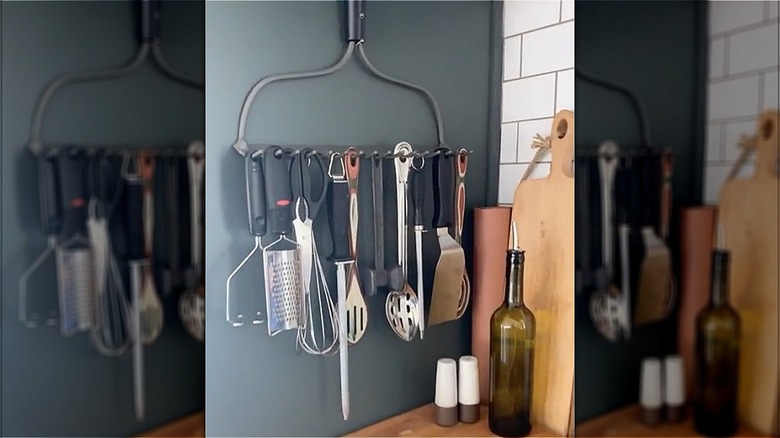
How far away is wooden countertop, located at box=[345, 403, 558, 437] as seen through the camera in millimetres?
690

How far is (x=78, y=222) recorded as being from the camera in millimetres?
506

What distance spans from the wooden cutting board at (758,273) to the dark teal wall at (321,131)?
0.30 metres

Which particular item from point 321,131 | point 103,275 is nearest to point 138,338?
point 103,275

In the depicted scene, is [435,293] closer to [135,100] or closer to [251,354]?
[251,354]

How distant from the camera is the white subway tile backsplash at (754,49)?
0.44 m

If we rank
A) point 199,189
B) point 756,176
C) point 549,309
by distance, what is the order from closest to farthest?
point 756,176
point 199,189
point 549,309

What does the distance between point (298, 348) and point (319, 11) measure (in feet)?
1.20

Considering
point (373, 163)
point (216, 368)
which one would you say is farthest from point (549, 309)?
point (216, 368)

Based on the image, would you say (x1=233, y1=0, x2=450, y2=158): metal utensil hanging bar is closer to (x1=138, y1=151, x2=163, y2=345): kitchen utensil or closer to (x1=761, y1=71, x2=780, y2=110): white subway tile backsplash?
(x1=138, y1=151, x2=163, y2=345): kitchen utensil

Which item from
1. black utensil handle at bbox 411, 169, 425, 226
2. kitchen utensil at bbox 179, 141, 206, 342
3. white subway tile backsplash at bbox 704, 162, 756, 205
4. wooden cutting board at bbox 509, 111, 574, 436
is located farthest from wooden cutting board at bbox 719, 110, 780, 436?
kitchen utensil at bbox 179, 141, 206, 342

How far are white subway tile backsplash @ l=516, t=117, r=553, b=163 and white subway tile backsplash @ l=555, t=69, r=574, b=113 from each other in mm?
20

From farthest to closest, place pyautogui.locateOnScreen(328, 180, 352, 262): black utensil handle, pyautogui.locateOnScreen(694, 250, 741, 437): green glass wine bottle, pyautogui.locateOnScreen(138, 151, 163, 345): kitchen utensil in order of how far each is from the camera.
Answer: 1. pyautogui.locateOnScreen(328, 180, 352, 262): black utensil handle
2. pyautogui.locateOnScreen(138, 151, 163, 345): kitchen utensil
3. pyautogui.locateOnScreen(694, 250, 741, 437): green glass wine bottle

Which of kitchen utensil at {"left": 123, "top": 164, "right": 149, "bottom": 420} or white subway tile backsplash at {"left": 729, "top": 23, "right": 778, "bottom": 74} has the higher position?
white subway tile backsplash at {"left": 729, "top": 23, "right": 778, "bottom": 74}

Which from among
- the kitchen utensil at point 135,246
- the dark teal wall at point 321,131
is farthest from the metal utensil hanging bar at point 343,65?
the kitchen utensil at point 135,246
